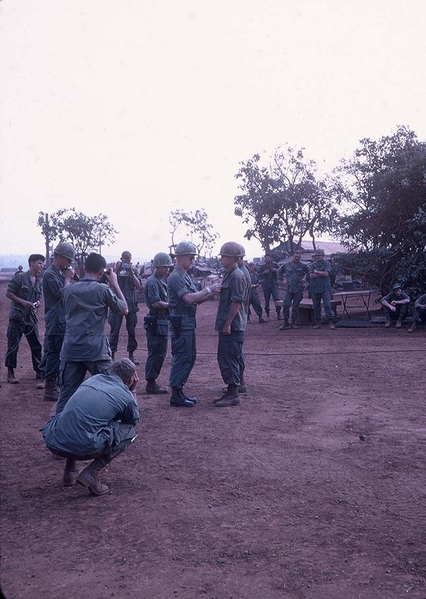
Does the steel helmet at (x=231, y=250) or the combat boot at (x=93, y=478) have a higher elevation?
the steel helmet at (x=231, y=250)

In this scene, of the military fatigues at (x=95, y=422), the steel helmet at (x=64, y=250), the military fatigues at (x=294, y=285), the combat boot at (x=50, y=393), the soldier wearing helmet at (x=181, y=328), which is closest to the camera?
the military fatigues at (x=95, y=422)

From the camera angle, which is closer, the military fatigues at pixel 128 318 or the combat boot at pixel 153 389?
the combat boot at pixel 153 389

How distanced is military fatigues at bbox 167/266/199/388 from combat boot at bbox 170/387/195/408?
0.09 meters

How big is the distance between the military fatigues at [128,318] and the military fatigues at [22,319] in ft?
4.85

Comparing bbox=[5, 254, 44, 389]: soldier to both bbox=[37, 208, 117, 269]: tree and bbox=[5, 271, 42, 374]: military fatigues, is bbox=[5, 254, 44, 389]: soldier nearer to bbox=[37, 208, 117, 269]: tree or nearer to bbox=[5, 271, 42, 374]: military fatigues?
bbox=[5, 271, 42, 374]: military fatigues

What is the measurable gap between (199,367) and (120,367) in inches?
213

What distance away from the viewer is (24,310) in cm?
888

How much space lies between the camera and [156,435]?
20.2ft

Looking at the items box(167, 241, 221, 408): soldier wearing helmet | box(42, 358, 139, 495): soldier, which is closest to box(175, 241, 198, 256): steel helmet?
box(167, 241, 221, 408): soldier wearing helmet

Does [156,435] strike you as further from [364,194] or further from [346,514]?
[364,194]

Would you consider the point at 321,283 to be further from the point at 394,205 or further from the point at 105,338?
the point at 105,338

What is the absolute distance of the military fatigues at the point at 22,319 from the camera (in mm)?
8789

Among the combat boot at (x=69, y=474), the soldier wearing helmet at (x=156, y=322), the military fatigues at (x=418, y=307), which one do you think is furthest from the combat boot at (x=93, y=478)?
the military fatigues at (x=418, y=307)

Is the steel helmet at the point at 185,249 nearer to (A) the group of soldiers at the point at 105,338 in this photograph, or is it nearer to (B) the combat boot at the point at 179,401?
(A) the group of soldiers at the point at 105,338
